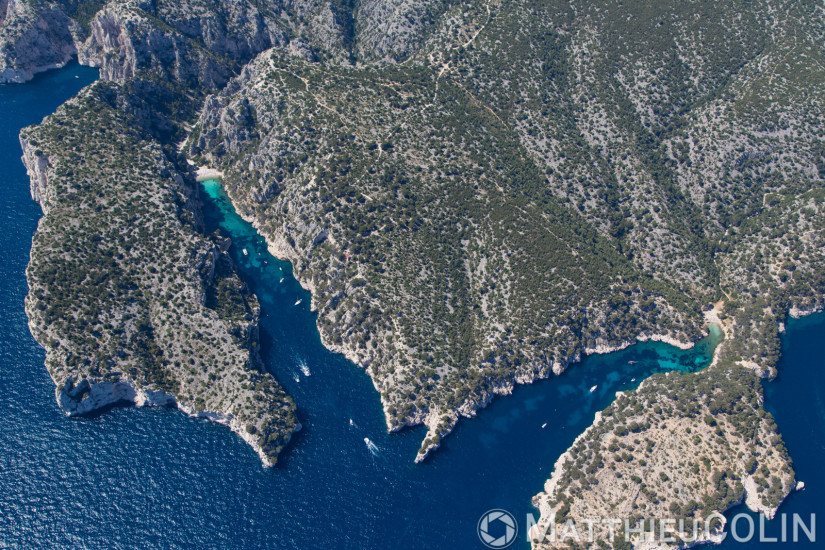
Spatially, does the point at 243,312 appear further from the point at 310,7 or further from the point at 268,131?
the point at 310,7

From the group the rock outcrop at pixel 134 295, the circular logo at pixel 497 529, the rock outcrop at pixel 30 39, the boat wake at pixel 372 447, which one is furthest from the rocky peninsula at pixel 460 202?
the circular logo at pixel 497 529

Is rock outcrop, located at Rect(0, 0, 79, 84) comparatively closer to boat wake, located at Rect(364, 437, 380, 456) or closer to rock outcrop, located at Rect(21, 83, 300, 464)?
rock outcrop, located at Rect(21, 83, 300, 464)

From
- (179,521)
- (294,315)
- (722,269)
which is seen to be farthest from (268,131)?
(722,269)

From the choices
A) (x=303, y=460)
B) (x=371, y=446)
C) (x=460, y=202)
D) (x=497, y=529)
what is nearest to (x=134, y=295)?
(x=303, y=460)

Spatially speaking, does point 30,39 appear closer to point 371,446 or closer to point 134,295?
point 134,295

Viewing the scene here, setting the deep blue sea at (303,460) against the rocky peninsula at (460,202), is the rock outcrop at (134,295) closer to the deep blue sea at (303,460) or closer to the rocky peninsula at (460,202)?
the rocky peninsula at (460,202)

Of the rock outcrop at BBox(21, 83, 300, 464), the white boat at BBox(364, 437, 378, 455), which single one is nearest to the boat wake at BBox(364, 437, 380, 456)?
the white boat at BBox(364, 437, 378, 455)
